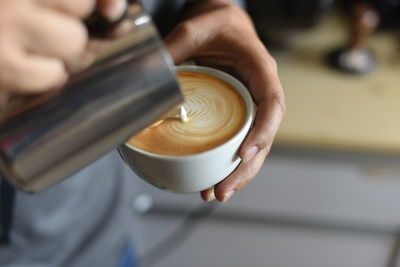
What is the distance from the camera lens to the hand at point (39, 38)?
24 centimetres

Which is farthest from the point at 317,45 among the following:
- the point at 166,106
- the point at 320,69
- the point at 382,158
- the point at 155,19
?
the point at 166,106

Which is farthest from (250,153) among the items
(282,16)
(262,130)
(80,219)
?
(282,16)

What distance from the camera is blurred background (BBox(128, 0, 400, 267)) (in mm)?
817

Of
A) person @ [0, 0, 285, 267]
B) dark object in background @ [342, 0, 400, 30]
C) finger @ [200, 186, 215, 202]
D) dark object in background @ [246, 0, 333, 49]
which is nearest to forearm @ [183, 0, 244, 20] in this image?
person @ [0, 0, 285, 267]

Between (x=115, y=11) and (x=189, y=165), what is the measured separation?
0.13 m

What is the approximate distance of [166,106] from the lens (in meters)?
0.30

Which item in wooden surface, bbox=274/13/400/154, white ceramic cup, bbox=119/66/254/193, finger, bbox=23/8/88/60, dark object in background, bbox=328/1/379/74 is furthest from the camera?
dark object in background, bbox=328/1/379/74

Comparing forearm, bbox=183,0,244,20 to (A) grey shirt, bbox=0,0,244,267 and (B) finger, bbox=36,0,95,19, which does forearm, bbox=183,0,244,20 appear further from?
(B) finger, bbox=36,0,95,19

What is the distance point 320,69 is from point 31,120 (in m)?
0.75

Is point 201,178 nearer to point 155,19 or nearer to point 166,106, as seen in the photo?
point 166,106

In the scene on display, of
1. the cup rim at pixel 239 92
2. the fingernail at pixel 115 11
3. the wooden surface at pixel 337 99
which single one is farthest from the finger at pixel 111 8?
the wooden surface at pixel 337 99

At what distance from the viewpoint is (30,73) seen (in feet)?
0.81

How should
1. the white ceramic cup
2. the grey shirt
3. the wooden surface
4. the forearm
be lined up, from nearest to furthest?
the white ceramic cup, the forearm, the grey shirt, the wooden surface

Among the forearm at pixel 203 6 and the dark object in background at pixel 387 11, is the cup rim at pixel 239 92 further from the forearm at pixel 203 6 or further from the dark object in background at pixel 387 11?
the dark object in background at pixel 387 11
